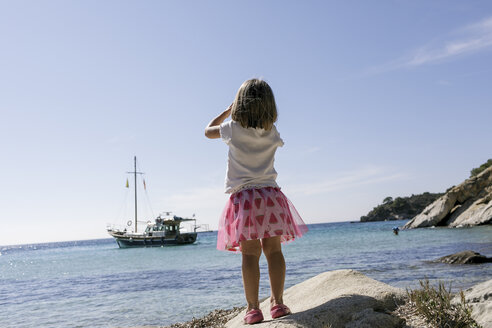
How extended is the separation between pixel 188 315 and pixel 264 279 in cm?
355

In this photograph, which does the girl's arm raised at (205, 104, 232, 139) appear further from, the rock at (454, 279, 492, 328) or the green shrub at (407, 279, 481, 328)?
the rock at (454, 279, 492, 328)

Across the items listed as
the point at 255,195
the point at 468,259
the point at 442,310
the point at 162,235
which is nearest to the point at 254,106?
the point at 255,195

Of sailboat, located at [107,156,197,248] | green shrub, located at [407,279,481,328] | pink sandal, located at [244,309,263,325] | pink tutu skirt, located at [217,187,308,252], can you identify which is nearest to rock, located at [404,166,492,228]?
sailboat, located at [107,156,197,248]

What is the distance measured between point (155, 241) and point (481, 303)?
47650 millimetres

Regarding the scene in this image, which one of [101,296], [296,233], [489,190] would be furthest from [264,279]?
[489,190]

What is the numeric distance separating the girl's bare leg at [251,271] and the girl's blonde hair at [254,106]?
0.96m

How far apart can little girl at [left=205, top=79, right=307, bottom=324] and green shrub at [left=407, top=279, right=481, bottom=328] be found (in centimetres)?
104

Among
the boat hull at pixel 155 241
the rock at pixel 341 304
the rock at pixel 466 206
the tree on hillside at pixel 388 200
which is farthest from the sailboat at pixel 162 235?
the tree on hillside at pixel 388 200

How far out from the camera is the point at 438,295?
10.5ft

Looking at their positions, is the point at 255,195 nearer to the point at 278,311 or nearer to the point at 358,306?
the point at 278,311

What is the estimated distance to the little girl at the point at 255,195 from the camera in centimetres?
328

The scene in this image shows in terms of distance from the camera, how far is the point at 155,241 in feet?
159

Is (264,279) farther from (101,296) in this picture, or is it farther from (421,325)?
(421,325)

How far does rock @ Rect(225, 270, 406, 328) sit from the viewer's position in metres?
3.14
